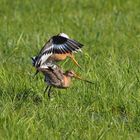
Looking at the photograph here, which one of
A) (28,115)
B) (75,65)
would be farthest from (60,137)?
(75,65)

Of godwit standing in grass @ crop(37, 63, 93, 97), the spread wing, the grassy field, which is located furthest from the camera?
godwit standing in grass @ crop(37, 63, 93, 97)

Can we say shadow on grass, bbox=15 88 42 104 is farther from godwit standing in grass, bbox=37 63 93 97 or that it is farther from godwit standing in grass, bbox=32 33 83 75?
godwit standing in grass, bbox=32 33 83 75

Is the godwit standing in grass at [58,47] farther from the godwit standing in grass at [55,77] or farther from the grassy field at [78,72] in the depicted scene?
the grassy field at [78,72]

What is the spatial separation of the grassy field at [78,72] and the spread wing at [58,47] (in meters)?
0.35

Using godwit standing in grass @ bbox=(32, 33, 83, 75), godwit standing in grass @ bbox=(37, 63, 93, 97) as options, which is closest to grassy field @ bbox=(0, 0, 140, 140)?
godwit standing in grass @ bbox=(37, 63, 93, 97)

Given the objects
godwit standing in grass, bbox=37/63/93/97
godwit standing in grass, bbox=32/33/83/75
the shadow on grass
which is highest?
godwit standing in grass, bbox=32/33/83/75

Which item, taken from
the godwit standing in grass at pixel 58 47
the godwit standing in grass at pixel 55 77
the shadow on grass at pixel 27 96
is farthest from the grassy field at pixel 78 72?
the godwit standing in grass at pixel 58 47

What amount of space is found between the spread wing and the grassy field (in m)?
0.35

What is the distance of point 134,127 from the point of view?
6.50 metres

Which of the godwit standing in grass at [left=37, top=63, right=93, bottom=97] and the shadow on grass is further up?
the godwit standing in grass at [left=37, top=63, right=93, bottom=97]

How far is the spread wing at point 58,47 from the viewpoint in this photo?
23.3 feet

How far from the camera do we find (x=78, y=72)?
830 cm

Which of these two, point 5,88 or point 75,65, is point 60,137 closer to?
point 5,88

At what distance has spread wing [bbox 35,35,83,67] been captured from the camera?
7113 millimetres
